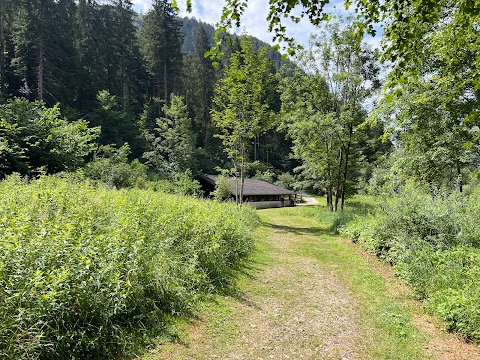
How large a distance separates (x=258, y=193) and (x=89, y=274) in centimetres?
3020

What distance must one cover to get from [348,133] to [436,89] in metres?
7.57

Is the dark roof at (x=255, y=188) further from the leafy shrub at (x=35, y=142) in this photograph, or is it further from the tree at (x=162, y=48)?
the tree at (x=162, y=48)

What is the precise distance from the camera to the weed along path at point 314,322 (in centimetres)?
470

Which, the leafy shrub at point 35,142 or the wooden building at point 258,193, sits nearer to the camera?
the leafy shrub at point 35,142

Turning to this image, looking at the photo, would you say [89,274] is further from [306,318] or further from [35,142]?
[35,142]

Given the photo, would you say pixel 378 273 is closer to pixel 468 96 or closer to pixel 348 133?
pixel 468 96

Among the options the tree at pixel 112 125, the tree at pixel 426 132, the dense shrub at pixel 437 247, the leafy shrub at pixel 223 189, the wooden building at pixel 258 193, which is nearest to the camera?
the dense shrub at pixel 437 247

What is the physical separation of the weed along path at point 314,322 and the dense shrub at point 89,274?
0.65 metres

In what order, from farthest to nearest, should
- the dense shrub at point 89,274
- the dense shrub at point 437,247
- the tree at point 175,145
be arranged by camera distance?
the tree at point 175,145, the dense shrub at point 437,247, the dense shrub at point 89,274

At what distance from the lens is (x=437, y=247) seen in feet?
26.6

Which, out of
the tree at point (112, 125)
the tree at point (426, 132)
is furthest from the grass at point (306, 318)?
the tree at point (112, 125)

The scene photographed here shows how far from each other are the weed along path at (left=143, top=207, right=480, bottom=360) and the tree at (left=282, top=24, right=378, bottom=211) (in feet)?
Result: 40.6

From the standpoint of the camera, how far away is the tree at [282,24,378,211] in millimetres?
19344

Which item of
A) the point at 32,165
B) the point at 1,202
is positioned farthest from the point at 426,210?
the point at 32,165
